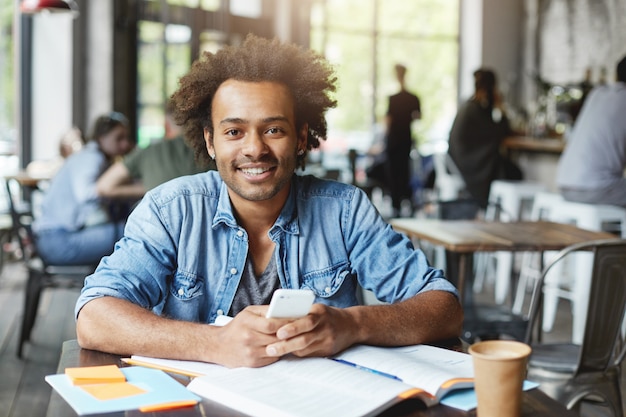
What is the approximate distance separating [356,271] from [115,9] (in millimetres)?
6037

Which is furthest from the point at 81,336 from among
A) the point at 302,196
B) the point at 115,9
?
the point at 115,9

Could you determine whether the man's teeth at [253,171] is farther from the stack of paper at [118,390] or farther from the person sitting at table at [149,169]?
the person sitting at table at [149,169]

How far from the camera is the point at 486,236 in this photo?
3.31 m

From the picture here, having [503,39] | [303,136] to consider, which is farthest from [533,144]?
[303,136]

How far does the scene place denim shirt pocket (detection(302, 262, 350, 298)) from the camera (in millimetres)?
1803

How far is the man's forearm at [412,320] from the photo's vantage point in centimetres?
151

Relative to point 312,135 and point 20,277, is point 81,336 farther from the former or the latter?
point 20,277

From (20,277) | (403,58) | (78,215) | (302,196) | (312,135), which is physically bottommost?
(20,277)

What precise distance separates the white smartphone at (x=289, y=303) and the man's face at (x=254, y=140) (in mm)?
496

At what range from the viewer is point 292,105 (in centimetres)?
184

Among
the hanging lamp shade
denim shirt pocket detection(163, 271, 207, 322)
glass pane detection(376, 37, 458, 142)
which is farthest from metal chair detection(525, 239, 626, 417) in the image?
glass pane detection(376, 37, 458, 142)

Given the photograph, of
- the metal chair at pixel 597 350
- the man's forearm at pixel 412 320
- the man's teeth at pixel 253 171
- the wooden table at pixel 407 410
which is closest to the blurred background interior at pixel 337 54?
the metal chair at pixel 597 350

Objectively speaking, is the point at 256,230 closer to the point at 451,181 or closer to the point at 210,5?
the point at 451,181

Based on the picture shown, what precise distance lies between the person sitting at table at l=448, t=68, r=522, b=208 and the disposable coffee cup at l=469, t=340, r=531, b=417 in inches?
204
